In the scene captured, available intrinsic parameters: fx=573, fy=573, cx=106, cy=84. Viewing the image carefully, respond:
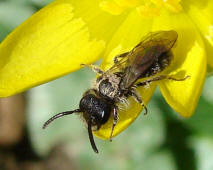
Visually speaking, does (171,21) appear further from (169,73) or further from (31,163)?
(31,163)

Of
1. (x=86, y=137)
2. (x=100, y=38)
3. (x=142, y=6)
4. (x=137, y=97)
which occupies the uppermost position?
(x=142, y=6)

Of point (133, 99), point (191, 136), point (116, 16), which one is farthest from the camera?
point (191, 136)

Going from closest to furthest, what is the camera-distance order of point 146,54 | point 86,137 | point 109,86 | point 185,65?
point 146,54, point 109,86, point 185,65, point 86,137

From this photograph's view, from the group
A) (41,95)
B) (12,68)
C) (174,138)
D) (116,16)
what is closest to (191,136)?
(174,138)

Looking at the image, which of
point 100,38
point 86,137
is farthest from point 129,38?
point 86,137

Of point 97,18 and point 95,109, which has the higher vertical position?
point 97,18

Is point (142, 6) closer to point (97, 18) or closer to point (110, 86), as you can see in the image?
point (97, 18)
